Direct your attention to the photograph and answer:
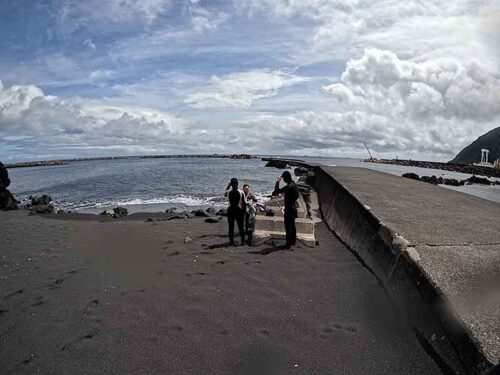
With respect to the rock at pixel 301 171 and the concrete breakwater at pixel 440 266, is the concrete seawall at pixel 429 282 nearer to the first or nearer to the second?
the concrete breakwater at pixel 440 266

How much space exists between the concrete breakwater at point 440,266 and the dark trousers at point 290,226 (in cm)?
127

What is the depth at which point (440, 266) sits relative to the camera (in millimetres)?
4172

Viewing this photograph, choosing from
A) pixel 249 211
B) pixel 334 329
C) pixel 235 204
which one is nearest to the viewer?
pixel 334 329

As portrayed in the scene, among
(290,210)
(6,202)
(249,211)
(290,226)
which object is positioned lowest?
(6,202)

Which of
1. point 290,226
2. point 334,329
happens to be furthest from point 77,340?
point 290,226

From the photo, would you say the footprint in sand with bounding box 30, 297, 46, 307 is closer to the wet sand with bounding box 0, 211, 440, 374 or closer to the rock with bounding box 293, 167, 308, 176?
the wet sand with bounding box 0, 211, 440, 374

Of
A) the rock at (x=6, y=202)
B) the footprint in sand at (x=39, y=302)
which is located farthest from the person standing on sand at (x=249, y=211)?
the rock at (x=6, y=202)

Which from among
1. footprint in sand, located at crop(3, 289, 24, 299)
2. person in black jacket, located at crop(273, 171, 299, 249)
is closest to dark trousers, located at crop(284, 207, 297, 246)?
person in black jacket, located at crop(273, 171, 299, 249)

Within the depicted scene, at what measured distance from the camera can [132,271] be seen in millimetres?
6520

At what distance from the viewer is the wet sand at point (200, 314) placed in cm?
359

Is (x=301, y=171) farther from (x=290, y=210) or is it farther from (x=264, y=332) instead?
(x=264, y=332)

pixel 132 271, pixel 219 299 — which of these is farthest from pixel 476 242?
pixel 132 271

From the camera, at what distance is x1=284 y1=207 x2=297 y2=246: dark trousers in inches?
289

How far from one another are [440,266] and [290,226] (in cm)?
358
